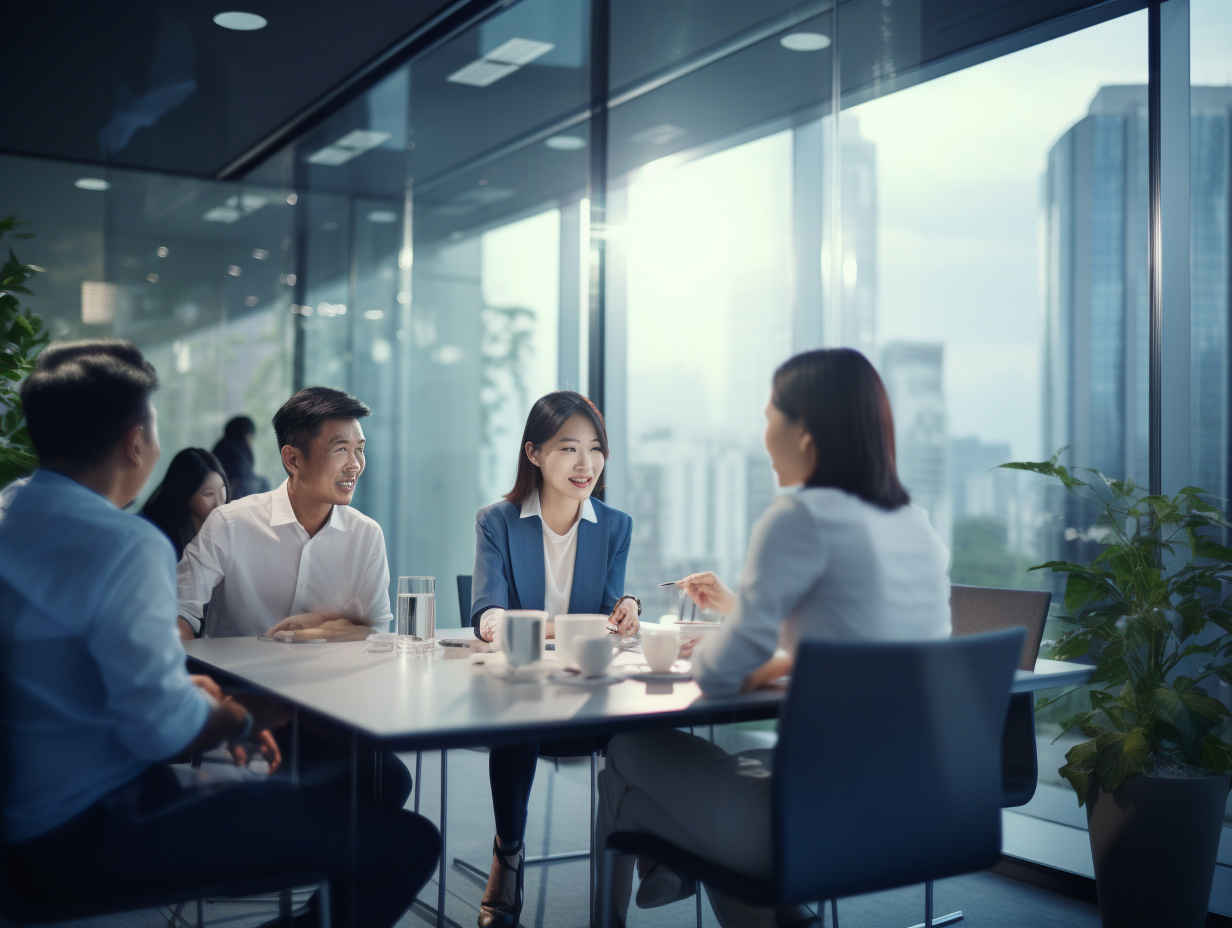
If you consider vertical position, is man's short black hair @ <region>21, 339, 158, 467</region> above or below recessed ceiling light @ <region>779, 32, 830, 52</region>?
below

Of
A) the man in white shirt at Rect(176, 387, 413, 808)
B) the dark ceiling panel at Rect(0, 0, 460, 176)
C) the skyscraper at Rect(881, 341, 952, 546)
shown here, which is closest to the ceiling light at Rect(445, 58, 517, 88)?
the dark ceiling panel at Rect(0, 0, 460, 176)

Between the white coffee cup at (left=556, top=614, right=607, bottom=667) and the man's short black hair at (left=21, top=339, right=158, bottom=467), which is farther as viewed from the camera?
the white coffee cup at (left=556, top=614, right=607, bottom=667)

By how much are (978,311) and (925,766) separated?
251 centimetres

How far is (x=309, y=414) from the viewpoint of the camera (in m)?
2.68

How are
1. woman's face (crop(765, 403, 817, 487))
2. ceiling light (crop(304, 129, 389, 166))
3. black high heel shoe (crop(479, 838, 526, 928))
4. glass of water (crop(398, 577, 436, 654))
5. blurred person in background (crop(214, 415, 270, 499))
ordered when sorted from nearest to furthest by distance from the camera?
woman's face (crop(765, 403, 817, 487))
glass of water (crop(398, 577, 436, 654))
black high heel shoe (crop(479, 838, 526, 928))
blurred person in background (crop(214, 415, 270, 499))
ceiling light (crop(304, 129, 389, 166))

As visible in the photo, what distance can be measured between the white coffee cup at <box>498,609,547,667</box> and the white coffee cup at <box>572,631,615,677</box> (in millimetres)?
70

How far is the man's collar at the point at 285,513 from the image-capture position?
2654mm

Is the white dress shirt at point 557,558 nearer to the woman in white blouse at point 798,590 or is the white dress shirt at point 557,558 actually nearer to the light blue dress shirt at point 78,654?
the woman in white blouse at point 798,590

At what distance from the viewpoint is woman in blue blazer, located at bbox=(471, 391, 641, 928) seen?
8.98ft

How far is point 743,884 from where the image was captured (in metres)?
1.67

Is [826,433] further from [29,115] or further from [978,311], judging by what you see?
[29,115]

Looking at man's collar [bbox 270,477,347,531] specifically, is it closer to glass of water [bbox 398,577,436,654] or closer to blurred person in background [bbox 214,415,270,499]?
glass of water [bbox 398,577,436,654]

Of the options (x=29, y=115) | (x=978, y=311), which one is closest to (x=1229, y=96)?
(x=978, y=311)

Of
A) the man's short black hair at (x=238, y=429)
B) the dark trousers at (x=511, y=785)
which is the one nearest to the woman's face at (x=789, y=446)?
the dark trousers at (x=511, y=785)
